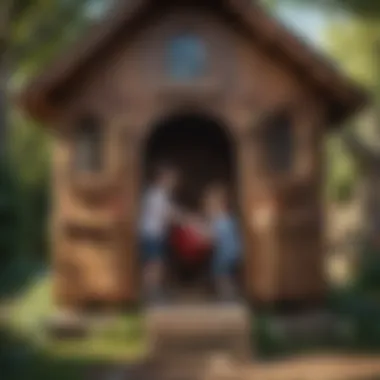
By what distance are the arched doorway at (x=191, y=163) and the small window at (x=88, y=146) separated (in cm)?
19

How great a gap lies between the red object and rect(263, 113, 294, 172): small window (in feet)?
1.19

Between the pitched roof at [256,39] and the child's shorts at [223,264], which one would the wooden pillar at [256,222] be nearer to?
the child's shorts at [223,264]

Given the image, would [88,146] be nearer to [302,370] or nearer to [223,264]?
[223,264]

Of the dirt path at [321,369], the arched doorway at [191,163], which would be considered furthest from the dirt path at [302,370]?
the arched doorway at [191,163]

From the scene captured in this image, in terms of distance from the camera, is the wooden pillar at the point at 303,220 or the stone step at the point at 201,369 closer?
the stone step at the point at 201,369

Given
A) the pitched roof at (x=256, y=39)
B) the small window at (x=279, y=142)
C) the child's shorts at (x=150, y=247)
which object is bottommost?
the child's shorts at (x=150, y=247)

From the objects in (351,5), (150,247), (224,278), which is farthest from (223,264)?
(351,5)

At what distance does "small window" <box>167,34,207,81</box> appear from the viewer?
11.6ft

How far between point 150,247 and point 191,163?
0.61 metres

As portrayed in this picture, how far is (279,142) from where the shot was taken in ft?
11.9

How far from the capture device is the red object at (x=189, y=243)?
11.8 ft

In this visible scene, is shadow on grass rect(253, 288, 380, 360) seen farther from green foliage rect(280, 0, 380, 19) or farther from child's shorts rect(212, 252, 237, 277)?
green foliage rect(280, 0, 380, 19)

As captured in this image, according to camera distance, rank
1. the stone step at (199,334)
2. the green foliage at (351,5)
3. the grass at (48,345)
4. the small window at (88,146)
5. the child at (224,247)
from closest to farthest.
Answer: the grass at (48,345), the stone step at (199,334), the green foliage at (351,5), the child at (224,247), the small window at (88,146)

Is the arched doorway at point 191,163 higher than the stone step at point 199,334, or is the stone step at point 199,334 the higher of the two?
the arched doorway at point 191,163
